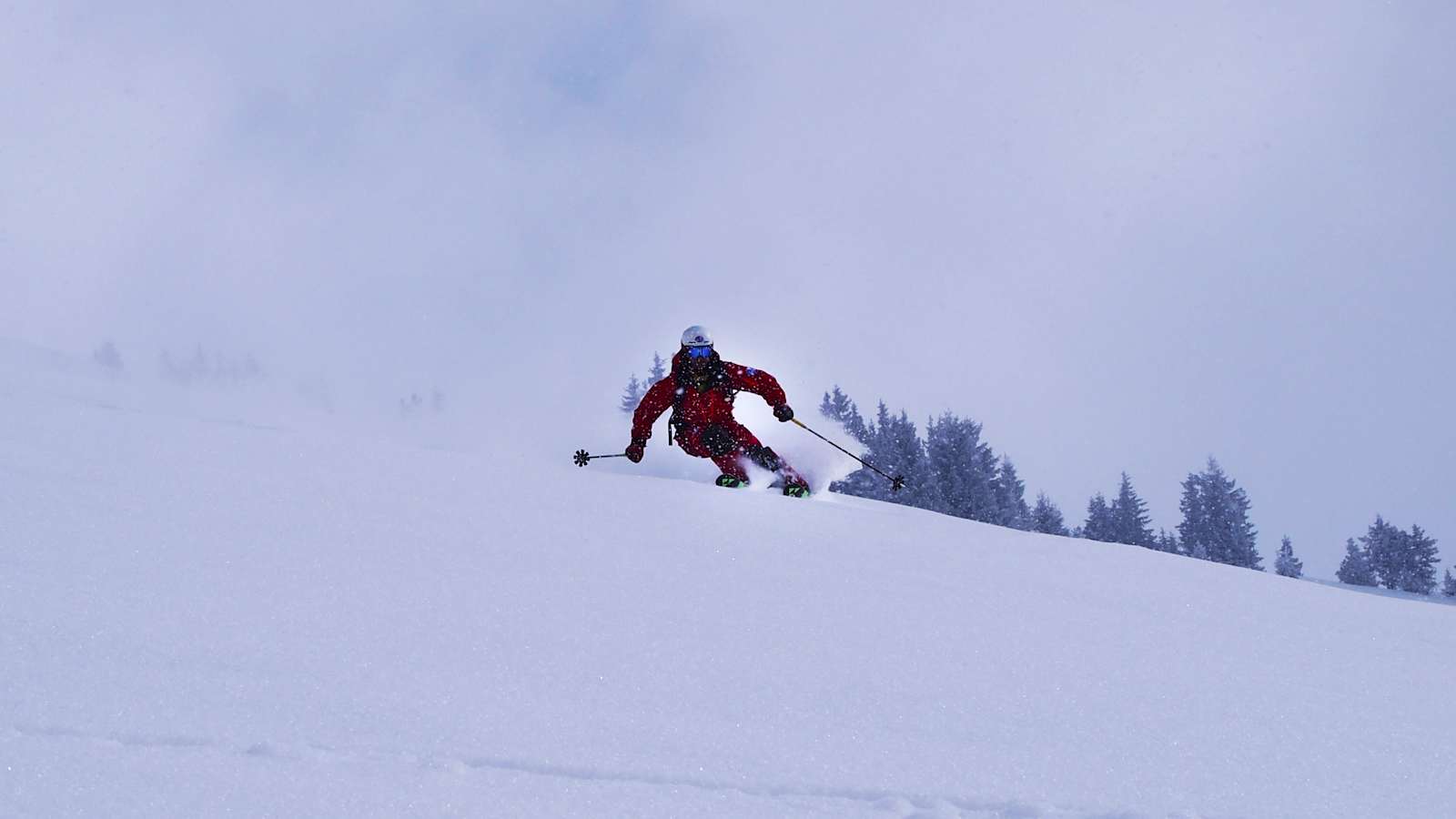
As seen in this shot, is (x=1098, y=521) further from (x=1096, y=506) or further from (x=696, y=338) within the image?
(x=696, y=338)

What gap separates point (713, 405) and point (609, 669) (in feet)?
23.5

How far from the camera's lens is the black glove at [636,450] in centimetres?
1009

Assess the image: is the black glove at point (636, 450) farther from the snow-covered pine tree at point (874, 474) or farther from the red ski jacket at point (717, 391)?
the snow-covered pine tree at point (874, 474)

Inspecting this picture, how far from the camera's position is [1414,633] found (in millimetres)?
5277

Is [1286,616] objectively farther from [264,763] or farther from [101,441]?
[101,441]

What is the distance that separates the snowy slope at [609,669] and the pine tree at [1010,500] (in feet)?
92.6

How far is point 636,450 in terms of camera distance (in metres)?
10.1

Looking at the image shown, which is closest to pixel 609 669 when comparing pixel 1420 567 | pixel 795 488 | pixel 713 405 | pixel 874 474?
pixel 795 488

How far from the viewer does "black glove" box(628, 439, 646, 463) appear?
33.1ft

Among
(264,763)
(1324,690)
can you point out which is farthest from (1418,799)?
(264,763)

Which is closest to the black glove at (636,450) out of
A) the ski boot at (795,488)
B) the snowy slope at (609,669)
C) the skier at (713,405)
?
the skier at (713,405)

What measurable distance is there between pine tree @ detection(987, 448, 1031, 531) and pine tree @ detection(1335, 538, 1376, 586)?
1642 centimetres

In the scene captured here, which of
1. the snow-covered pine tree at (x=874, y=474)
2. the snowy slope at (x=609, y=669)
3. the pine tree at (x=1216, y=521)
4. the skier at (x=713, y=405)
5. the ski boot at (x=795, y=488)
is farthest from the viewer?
the pine tree at (x=1216, y=521)

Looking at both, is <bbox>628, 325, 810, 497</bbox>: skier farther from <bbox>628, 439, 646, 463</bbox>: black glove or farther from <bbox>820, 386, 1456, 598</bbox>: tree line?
<bbox>820, 386, 1456, 598</bbox>: tree line
